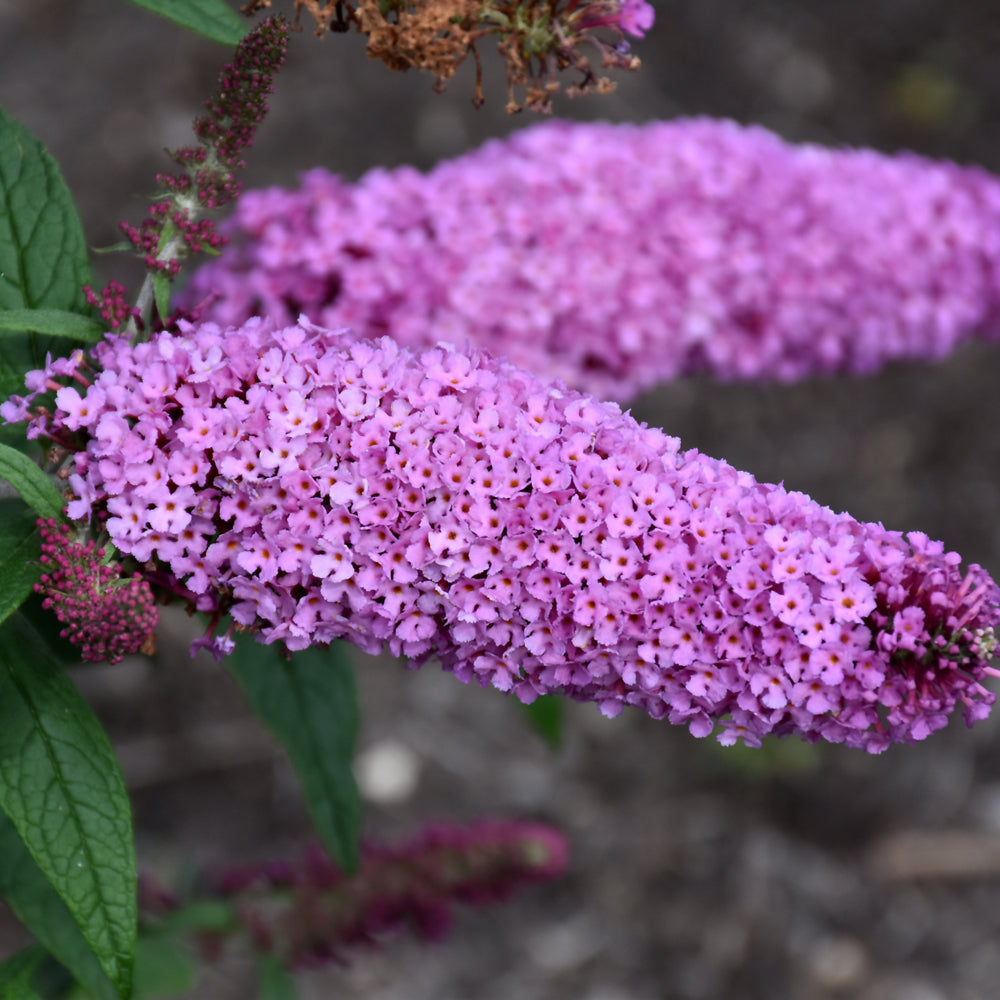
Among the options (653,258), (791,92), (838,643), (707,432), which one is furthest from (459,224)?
(791,92)

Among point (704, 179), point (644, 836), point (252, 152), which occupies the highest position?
point (704, 179)

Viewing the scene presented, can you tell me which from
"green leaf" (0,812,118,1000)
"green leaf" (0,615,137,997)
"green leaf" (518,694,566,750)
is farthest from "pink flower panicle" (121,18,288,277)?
"green leaf" (518,694,566,750)

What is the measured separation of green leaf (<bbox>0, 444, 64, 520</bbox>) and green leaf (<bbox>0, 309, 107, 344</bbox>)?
0.17m

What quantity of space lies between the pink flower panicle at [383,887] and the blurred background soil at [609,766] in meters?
0.89

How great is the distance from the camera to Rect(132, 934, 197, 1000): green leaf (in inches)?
102

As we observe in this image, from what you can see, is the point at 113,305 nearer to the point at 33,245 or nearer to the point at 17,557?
the point at 33,245

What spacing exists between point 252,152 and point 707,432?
7.28ft

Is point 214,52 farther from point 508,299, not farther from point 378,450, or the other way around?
point 378,450

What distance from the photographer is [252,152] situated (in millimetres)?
4949

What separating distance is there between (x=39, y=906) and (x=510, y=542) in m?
1.11

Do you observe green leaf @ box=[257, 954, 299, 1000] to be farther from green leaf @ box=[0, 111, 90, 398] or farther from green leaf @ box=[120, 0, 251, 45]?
green leaf @ box=[120, 0, 251, 45]

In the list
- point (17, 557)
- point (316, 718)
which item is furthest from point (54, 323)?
point (316, 718)

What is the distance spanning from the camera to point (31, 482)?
163 centimetres

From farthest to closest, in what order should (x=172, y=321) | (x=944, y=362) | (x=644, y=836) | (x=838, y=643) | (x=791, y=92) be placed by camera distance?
(x=791, y=92) → (x=944, y=362) → (x=644, y=836) → (x=172, y=321) → (x=838, y=643)
